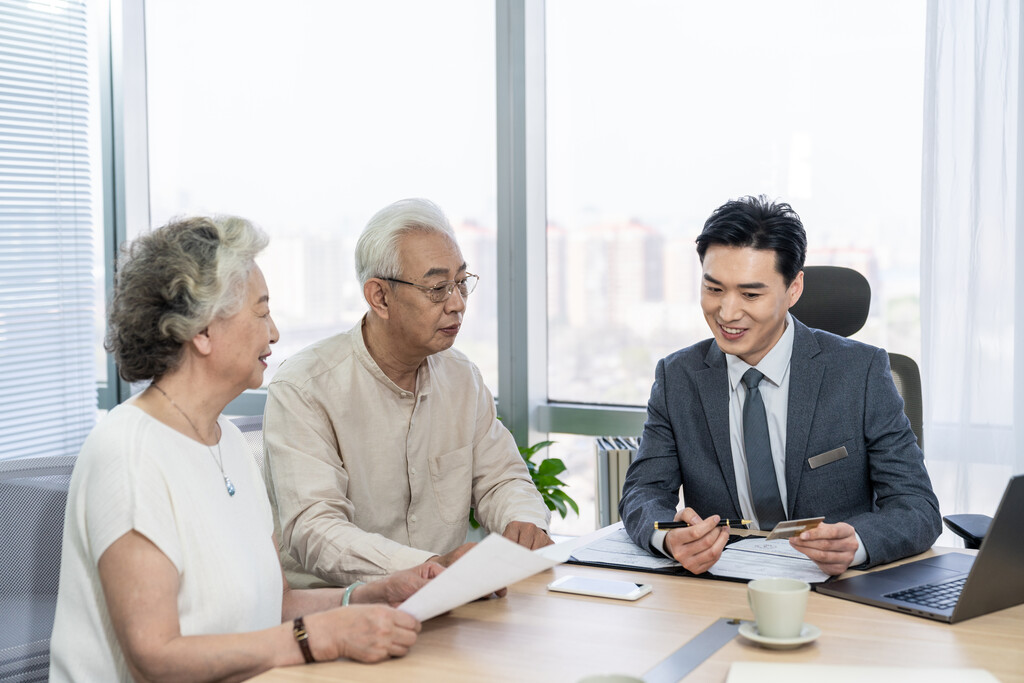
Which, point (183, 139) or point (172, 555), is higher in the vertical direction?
point (183, 139)

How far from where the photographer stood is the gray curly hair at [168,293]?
1524mm

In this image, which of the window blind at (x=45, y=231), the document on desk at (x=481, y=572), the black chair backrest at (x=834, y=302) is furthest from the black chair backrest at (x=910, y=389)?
the window blind at (x=45, y=231)

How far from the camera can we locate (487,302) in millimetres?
4062

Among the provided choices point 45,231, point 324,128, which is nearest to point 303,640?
point 324,128

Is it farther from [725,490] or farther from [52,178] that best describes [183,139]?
[725,490]

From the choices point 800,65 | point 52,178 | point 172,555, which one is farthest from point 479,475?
point 52,178

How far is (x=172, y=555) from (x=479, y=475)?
41.0 inches

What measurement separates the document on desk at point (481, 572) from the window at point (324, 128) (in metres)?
2.64

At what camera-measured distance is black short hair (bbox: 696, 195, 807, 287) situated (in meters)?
2.18

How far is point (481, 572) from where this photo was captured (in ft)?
4.44

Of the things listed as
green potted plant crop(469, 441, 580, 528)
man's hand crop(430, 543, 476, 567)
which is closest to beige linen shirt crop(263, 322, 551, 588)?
man's hand crop(430, 543, 476, 567)

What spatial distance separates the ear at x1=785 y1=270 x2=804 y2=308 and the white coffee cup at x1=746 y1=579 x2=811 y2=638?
39.6 inches

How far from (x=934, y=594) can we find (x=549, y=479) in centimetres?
215

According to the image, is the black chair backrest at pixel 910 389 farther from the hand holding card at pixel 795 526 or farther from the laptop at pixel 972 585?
the hand holding card at pixel 795 526
